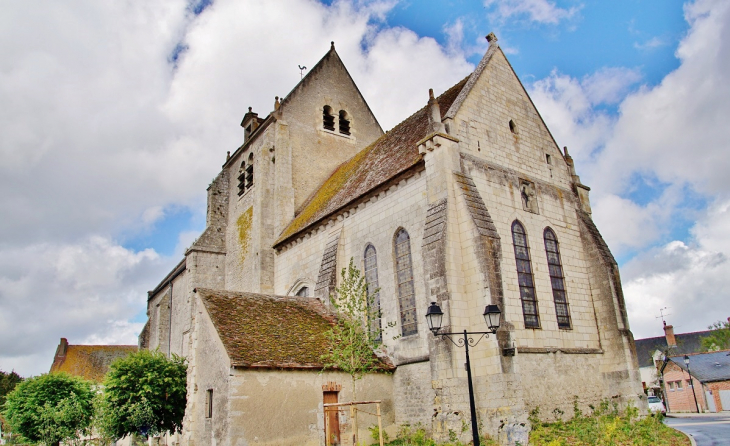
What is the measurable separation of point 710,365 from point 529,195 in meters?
28.5

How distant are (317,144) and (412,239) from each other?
1203cm

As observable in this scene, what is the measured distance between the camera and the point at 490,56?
57.2 feet

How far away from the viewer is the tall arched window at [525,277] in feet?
48.0

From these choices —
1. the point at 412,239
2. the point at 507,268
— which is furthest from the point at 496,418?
the point at 412,239

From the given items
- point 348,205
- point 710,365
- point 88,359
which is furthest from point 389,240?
point 88,359

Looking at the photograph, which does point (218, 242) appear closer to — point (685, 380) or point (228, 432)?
point (228, 432)

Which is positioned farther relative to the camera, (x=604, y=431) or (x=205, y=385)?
(x=205, y=385)

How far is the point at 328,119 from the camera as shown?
2714 cm

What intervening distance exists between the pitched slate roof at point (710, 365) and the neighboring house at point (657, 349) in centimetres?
741

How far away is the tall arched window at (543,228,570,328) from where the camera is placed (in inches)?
609

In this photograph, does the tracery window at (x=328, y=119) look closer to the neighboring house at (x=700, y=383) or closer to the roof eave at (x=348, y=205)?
the roof eave at (x=348, y=205)

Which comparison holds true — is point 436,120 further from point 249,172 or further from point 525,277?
point 249,172

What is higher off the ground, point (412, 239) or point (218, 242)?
point (218, 242)

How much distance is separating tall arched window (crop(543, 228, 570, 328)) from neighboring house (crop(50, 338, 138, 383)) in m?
39.7
